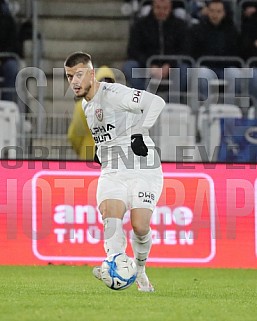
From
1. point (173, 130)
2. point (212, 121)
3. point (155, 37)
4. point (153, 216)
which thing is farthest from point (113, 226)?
point (155, 37)

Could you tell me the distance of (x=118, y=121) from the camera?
10.1 m

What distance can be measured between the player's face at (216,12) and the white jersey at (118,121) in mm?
7651

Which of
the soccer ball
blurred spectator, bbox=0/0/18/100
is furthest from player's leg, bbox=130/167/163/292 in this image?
blurred spectator, bbox=0/0/18/100

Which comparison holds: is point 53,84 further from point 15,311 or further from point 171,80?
point 15,311

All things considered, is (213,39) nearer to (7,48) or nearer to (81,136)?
(7,48)

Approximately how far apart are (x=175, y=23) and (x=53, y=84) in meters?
2.20

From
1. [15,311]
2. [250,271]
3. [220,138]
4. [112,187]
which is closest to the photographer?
[15,311]

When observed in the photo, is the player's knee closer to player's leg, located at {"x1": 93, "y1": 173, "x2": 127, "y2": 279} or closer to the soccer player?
the soccer player

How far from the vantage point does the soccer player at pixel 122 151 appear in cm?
984

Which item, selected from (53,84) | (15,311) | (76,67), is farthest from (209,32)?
(15,311)

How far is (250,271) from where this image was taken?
13.4 metres

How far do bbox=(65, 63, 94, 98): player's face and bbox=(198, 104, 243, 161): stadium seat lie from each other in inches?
221

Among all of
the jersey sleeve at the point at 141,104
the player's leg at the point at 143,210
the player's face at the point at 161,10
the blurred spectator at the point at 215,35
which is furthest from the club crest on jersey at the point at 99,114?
the player's face at the point at 161,10

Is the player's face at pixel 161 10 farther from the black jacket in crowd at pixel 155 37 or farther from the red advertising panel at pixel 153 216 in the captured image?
the red advertising panel at pixel 153 216
